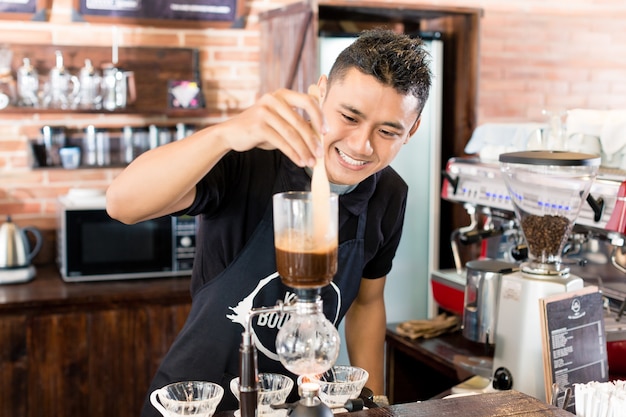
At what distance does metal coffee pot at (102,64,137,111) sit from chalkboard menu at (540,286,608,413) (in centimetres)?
249

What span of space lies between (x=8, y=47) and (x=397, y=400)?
7.84 feet

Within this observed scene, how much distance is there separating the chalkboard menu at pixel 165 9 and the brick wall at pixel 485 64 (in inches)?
3.0

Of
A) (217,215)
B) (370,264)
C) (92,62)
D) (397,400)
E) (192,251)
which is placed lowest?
(397,400)

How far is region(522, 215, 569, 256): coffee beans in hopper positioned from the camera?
2.21 meters

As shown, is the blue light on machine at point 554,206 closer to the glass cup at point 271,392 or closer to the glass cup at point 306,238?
the glass cup at point 271,392

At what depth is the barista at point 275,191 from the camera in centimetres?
143

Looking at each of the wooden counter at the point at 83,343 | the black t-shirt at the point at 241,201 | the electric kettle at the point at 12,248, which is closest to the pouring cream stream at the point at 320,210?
the black t-shirt at the point at 241,201

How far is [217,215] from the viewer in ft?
6.00

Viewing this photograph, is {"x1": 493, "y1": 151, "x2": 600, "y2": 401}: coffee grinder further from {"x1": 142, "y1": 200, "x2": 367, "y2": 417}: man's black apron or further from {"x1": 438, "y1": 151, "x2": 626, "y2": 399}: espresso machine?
{"x1": 142, "y1": 200, "x2": 367, "y2": 417}: man's black apron

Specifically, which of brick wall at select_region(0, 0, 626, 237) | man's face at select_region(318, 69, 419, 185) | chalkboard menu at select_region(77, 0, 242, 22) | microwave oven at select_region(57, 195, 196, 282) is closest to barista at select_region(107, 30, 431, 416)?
man's face at select_region(318, 69, 419, 185)

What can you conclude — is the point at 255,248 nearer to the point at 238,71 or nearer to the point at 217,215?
the point at 217,215

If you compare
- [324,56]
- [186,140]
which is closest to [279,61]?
[324,56]

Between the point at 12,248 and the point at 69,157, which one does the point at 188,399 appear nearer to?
the point at 12,248

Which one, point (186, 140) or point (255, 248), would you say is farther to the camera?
point (255, 248)
